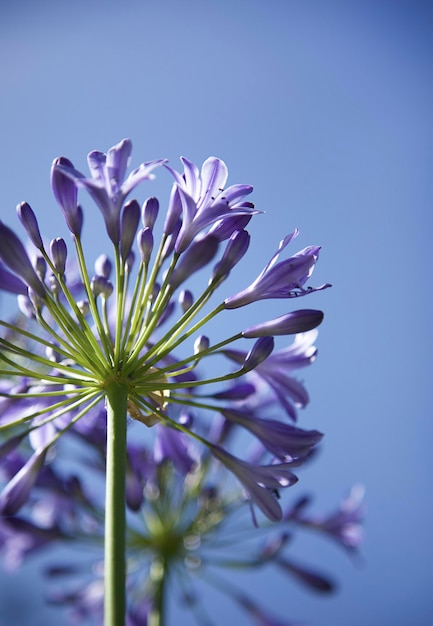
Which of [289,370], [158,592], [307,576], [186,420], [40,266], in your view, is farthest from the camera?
[307,576]

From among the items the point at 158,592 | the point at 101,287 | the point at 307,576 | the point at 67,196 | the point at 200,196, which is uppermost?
the point at 200,196

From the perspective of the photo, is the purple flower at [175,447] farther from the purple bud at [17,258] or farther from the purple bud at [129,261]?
the purple bud at [17,258]

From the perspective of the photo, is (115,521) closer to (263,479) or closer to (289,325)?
(263,479)

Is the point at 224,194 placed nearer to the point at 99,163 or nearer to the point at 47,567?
the point at 99,163

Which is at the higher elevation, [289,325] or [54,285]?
[289,325]

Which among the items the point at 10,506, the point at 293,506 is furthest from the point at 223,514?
the point at 10,506

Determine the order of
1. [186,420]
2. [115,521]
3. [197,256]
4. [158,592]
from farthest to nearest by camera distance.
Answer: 1. [158,592]
2. [186,420]
3. [197,256]
4. [115,521]

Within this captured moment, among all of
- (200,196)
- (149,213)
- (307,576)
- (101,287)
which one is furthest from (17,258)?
(307,576)
